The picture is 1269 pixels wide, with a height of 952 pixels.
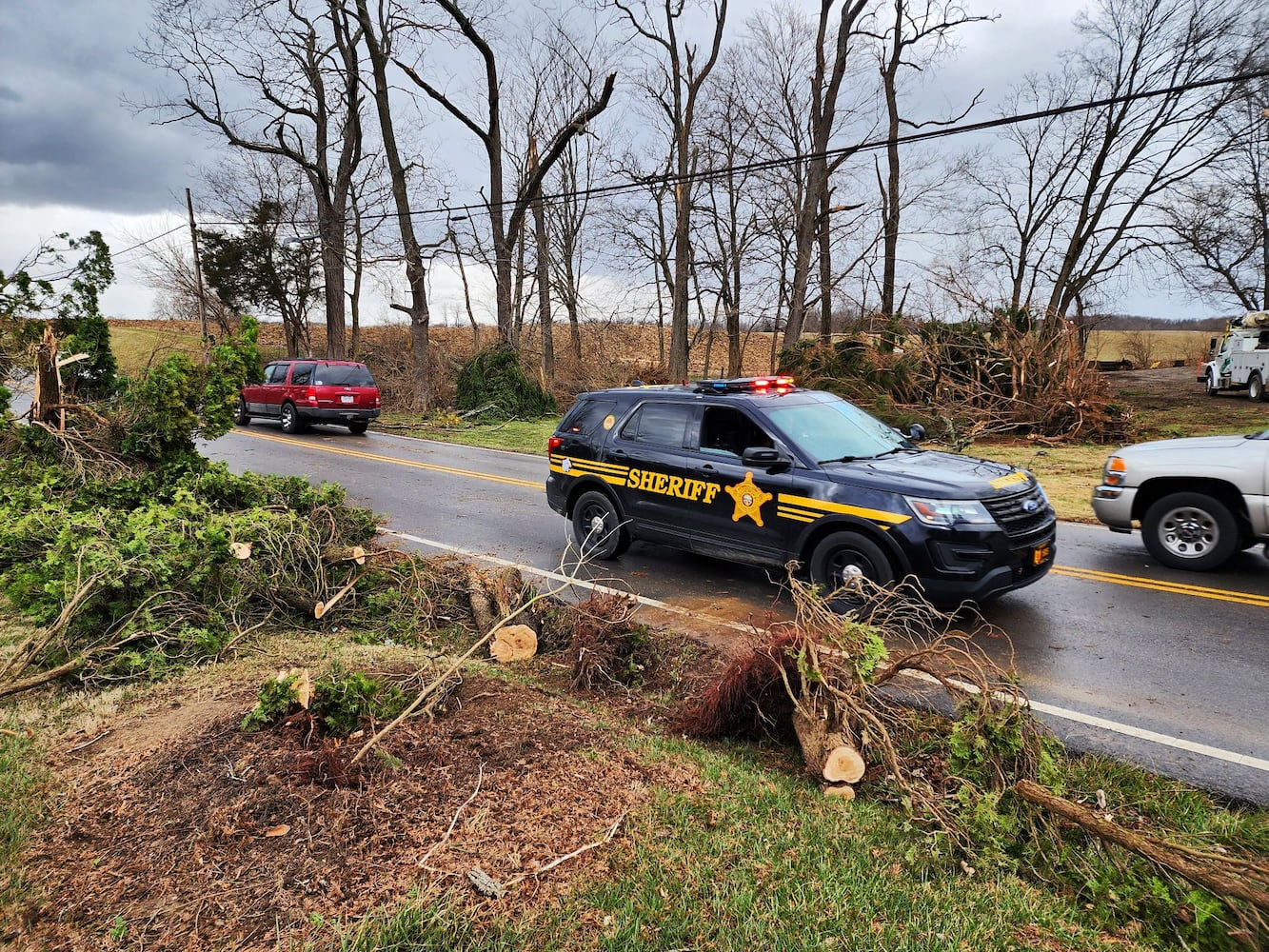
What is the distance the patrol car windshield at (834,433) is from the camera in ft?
21.1

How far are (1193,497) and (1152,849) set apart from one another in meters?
5.97

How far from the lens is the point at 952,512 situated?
5.52 metres

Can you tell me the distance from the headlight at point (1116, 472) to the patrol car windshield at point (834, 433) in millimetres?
2411

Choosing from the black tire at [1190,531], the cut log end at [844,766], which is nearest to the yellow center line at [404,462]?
the black tire at [1190,531]

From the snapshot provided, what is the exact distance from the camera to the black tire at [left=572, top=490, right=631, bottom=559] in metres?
7.66

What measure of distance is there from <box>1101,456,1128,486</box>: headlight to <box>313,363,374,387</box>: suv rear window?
18284 mm

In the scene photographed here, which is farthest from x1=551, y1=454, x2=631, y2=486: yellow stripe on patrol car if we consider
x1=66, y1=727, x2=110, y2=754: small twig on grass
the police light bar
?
x1=66, y1=727, x2=110, y2=754: small twig on grass

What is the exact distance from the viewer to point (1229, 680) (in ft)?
15.9

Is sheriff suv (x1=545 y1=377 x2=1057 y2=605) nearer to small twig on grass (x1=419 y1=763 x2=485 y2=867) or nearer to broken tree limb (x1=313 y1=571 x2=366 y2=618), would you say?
broken tree limb (x1=313 y1=571 x2=366 y2=618)

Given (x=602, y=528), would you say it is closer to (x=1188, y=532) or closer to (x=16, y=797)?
(x=16, y=797)

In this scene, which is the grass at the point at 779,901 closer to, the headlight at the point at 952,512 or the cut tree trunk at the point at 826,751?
the cut tree trunk at the point at 826,751

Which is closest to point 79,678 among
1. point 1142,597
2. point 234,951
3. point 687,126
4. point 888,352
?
point 234,951

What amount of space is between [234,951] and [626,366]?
34.1 m

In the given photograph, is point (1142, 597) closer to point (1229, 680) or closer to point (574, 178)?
point (1229, 680)
